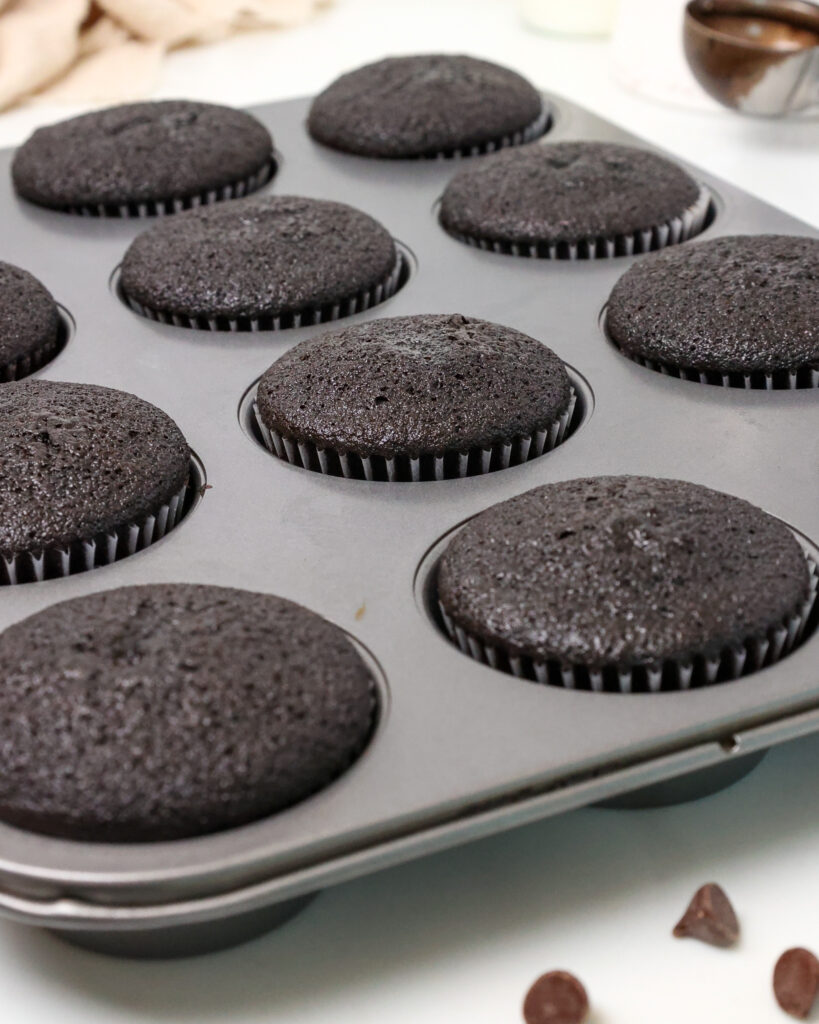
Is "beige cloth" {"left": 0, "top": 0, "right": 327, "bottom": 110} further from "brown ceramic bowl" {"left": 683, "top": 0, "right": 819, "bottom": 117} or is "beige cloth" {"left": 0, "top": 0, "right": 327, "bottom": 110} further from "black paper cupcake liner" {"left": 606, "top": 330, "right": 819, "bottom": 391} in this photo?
"black paper cupcake liner" {"left": 606, "top": 330, "right": 819, "bottom": 391}

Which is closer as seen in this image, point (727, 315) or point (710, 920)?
point (710, 920)

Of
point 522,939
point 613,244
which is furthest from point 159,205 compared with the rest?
point 522,939

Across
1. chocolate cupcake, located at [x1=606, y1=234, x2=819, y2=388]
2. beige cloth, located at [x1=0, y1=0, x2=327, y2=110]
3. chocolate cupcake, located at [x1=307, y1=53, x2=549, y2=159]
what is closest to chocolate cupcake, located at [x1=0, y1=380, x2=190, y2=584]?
chocolate cupcake, located at [x1=606, y1=234, x2=819, y2=388]

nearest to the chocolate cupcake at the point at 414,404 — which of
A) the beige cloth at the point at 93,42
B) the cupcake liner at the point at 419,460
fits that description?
the cupcake liner at the point at 419,460

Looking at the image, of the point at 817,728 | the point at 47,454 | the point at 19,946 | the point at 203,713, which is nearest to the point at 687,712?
the point at 817,728

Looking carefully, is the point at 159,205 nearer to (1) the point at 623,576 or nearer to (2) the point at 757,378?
(2) the point at 757,378
